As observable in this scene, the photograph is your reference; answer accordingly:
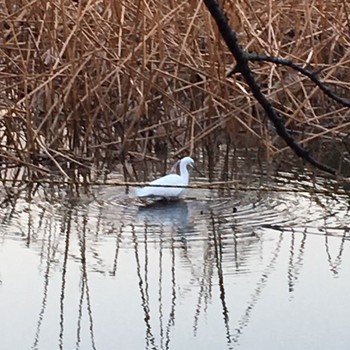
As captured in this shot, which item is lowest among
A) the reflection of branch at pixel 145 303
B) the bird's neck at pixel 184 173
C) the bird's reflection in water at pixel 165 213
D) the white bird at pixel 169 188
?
the reflection of branch at pixel 145 303

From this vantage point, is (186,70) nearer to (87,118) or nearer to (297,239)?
(87,118)

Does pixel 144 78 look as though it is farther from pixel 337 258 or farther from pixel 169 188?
pixel 337 258

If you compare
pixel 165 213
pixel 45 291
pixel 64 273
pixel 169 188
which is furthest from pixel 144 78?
pixel 45 291

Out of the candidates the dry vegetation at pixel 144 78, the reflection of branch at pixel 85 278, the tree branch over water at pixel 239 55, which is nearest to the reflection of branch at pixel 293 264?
the reflection of branch at pixel 85 278

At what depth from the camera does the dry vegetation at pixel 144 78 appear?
3887mm

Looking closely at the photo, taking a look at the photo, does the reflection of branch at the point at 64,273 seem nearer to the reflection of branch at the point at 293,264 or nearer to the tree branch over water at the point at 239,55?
the reflection of branch at the point at 293,264

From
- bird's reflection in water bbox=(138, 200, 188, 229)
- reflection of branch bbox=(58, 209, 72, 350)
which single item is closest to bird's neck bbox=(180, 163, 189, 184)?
bird's reflection in water bbox=(138, 200, 188, 229)

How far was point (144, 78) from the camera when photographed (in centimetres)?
405

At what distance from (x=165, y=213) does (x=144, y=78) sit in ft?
2.71

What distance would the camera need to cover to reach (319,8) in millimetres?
4105

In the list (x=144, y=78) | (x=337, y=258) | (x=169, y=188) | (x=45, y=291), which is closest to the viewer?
(x=45, y=291)

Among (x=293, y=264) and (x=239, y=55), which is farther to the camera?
(x=293, y=264)

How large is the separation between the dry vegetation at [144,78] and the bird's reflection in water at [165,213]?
44cm

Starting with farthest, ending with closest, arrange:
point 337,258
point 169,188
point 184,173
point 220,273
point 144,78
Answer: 1. point 144,78
2. point 184,173
3. point 169,188
4. point 337,258
5. point 220,273
